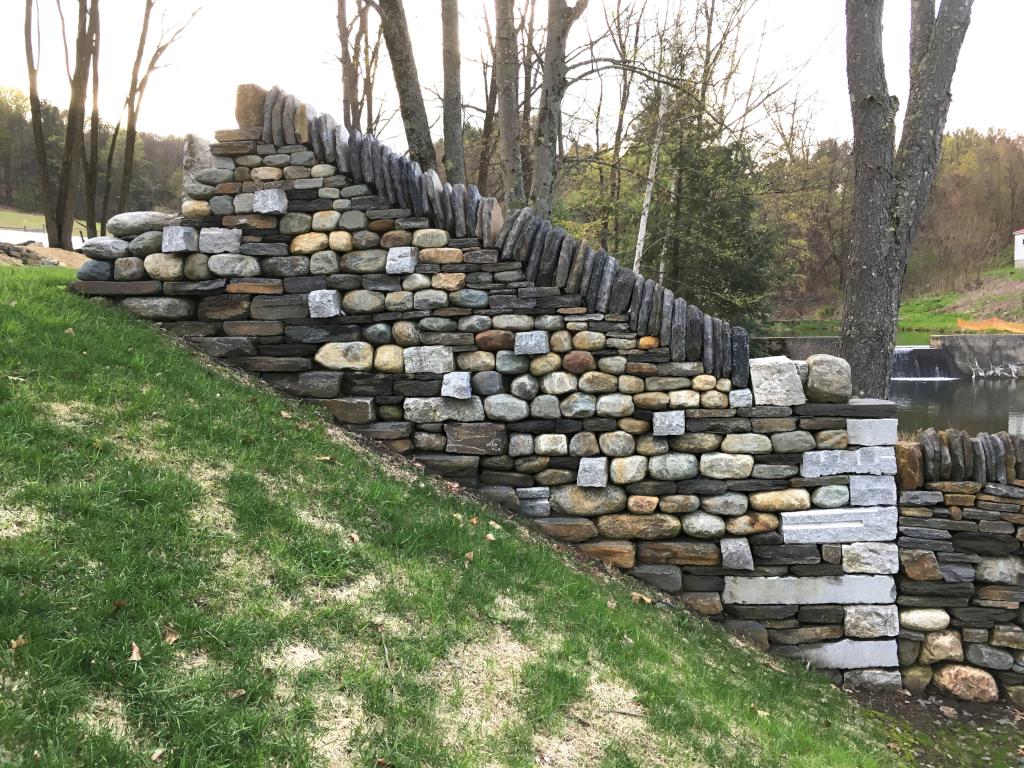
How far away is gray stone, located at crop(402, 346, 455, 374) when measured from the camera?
516cm

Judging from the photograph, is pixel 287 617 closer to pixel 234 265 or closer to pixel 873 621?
pixel 234 265

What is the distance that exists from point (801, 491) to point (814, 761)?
2093mm

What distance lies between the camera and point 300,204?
5332 mm

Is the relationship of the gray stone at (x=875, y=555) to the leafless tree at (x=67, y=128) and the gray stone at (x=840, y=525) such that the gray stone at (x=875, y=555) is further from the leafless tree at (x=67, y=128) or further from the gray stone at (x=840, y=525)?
the leafless tree at (x=67, y=128)

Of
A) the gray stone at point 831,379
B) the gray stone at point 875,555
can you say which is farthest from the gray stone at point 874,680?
the gray stone at point 831,379

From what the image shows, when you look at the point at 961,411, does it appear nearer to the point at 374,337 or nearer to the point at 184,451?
the point at 374,337

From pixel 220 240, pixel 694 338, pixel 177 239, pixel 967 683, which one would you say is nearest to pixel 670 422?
pixel 694 338

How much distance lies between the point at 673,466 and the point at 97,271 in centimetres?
507

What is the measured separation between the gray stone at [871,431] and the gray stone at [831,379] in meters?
0.21

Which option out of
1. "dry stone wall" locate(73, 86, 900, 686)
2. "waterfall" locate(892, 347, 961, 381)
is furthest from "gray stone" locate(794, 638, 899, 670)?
"waterfall" locate(892, 347, 961, 381)

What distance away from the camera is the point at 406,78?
752 cm

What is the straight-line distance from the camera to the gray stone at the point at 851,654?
502cm

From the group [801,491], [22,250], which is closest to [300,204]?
[801,491]

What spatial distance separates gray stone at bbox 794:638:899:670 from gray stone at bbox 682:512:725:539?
3.75 feet
